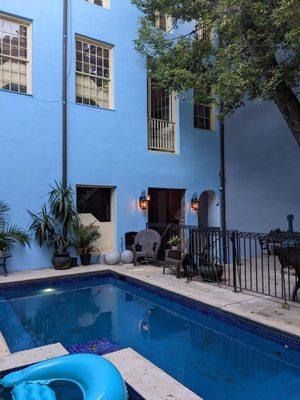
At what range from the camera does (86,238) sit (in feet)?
27.1

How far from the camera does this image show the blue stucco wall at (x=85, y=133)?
299 inches

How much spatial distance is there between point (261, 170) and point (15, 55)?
7.81 metres

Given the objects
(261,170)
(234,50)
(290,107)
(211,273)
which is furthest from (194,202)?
(234,50)

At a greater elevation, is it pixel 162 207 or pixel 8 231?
pixel 162 207

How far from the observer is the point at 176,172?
1026 centimetres

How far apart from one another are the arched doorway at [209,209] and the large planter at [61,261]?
5311mm

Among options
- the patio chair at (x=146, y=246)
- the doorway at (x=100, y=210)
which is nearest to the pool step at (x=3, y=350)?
the patio chair at (x=146, y=246)

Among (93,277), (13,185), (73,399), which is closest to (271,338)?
(73,399)

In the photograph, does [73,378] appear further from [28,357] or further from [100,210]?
[100,210]

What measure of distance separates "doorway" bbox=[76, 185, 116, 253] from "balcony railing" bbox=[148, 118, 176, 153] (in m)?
2.07

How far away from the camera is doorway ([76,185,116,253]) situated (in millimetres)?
8922

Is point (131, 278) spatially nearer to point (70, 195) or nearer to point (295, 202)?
point (70, 195)

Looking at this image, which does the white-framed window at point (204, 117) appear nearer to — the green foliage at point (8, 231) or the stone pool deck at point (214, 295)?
the stone pool deck at point (214, 295)

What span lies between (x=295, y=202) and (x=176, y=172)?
3.75 metres
